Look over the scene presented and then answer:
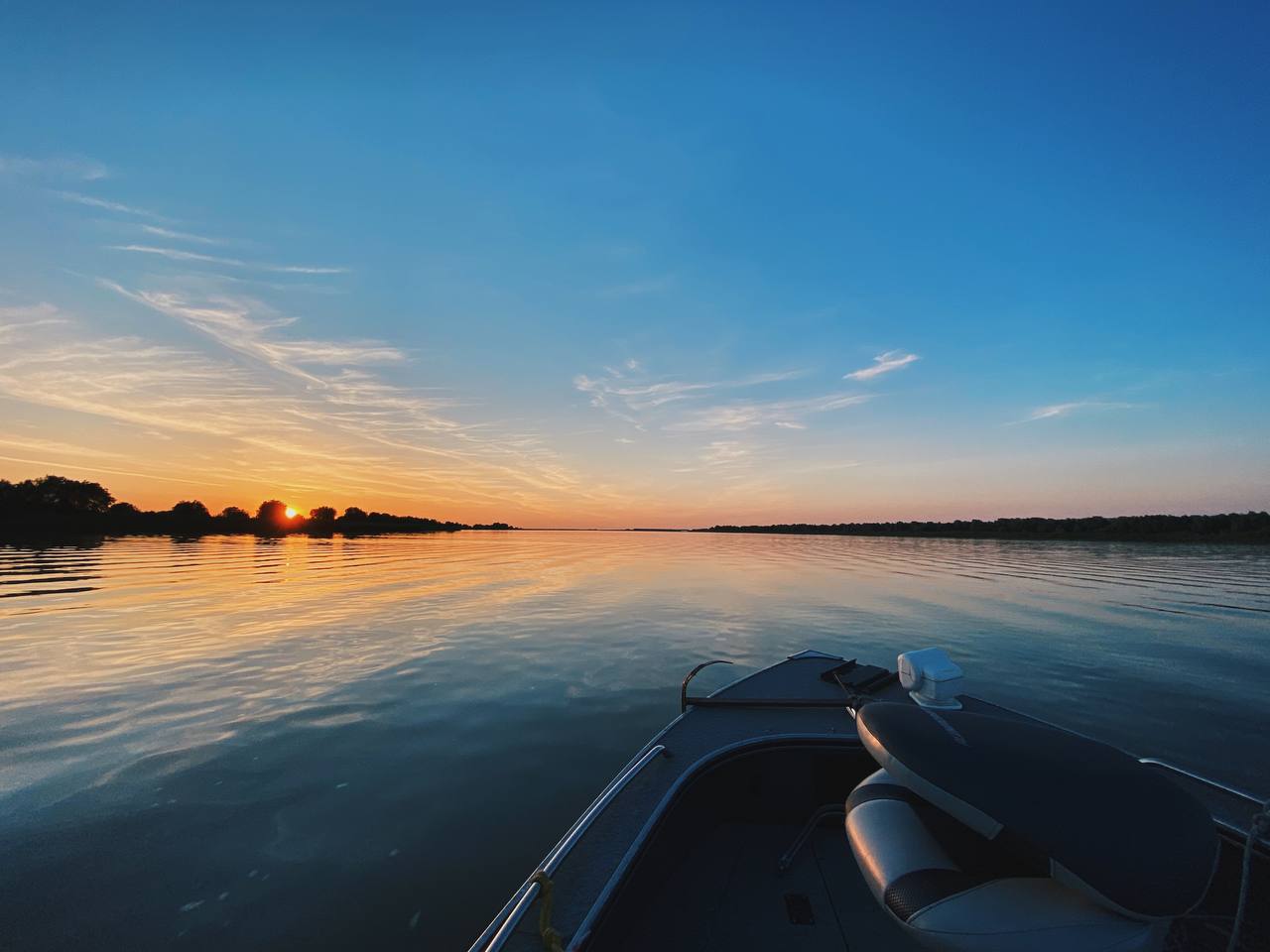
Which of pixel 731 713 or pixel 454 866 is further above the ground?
pixel 731 713

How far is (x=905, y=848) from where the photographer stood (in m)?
2.88

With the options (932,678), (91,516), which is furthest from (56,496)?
(932,678)

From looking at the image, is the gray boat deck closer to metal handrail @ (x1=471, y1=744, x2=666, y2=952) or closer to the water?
metal handrail @ (x1=471, y1=744, x2=666, y2=952)

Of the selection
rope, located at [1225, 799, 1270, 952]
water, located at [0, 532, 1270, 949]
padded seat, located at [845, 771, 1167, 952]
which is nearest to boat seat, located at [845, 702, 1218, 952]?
padded seat, located at [845, 771, 1167, 952]

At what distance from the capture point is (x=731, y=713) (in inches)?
230

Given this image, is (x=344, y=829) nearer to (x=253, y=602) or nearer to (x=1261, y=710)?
(x=1261, y=710)

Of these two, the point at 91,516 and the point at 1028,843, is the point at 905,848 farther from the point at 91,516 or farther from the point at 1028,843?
the point at 91,516

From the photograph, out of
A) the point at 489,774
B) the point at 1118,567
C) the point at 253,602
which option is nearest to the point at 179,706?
the point at 489,774

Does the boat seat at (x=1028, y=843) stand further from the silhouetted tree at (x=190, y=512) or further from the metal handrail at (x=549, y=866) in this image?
the silhouetted tree at (x=190, y=512)

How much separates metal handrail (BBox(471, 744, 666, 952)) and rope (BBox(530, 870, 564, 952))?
2.7 inches

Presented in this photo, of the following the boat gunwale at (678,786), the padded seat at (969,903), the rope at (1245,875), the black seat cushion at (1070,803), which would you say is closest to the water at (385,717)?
the boat gunwale at (678,786)

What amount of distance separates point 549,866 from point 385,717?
21.5 ft

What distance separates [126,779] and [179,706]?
8.93ft

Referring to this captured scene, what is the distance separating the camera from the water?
458 centimetres
